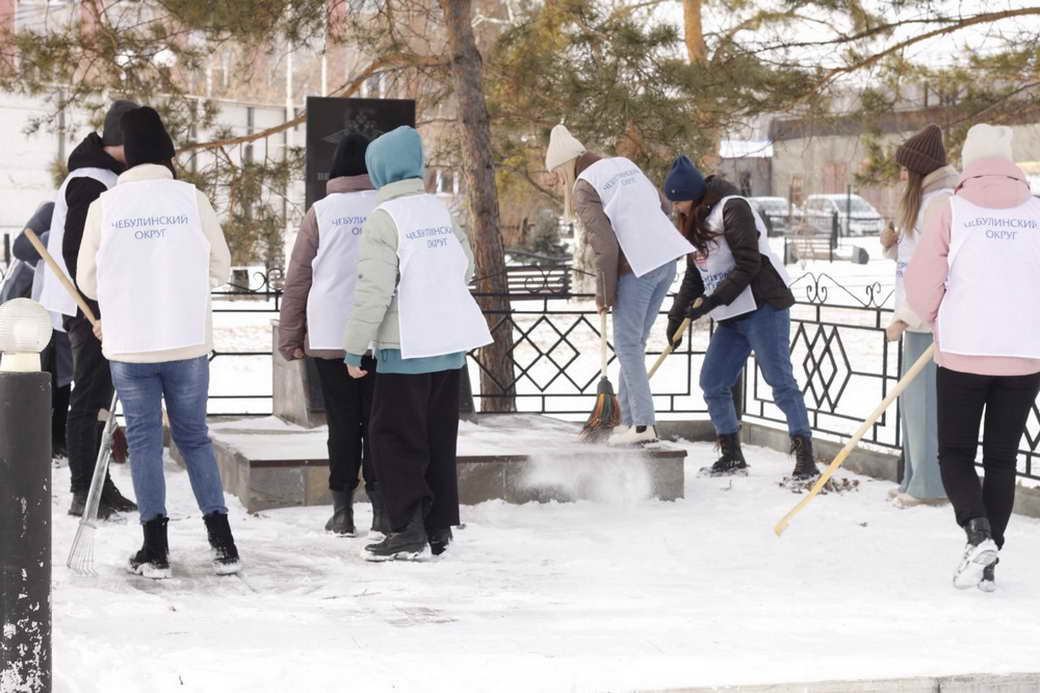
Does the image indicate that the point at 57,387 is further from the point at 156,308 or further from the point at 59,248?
the point at 156,308

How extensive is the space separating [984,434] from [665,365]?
10.2 m

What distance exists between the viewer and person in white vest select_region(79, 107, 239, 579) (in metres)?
5.26

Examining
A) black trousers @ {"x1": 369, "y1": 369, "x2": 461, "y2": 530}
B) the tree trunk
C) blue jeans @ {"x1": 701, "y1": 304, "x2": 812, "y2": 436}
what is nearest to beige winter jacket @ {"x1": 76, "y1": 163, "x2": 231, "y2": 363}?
black trousers @ {"x1": 369, "y1": 369, "x2": 461, "y2": 530}

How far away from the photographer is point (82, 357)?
21.0ft

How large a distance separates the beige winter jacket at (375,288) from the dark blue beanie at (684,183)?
2.32 metres

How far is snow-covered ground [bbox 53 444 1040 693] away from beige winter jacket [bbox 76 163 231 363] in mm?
848

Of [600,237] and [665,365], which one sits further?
[665,365]

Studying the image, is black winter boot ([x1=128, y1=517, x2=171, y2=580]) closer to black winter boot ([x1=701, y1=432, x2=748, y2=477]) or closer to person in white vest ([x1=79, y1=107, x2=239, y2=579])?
person in white vest ([x1=79, y1=107, x2=239, y2=579])

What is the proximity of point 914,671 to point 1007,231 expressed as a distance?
1899mm

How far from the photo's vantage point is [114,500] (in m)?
6.71

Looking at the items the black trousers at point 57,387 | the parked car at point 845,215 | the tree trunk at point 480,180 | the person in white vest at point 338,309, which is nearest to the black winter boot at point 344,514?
the person in white vest at point 338,309

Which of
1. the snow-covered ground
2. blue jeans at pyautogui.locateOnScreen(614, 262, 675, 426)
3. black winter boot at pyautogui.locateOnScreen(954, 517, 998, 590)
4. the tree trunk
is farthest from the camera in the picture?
the tree trunk

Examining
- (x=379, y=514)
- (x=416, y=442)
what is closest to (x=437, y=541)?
(x=379, y=514)

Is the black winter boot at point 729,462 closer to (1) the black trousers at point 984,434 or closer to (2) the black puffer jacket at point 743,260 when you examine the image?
(2) the black puffer jacket at point 743,260
